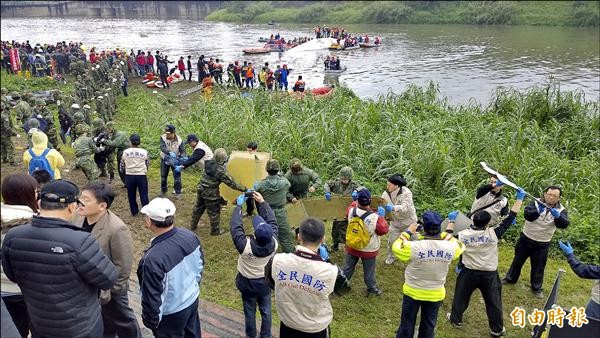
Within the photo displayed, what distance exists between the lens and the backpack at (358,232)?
5.18 meters

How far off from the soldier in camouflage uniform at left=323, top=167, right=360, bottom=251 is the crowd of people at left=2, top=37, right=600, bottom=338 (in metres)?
0.02

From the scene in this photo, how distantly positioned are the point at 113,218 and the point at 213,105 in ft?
30.1

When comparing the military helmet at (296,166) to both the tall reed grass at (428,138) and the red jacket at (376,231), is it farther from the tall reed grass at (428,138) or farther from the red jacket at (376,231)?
the tall reed grass at (428,138)

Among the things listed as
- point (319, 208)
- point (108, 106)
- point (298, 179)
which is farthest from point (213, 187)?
point (108, 106)

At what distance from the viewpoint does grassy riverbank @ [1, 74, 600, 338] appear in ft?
19.2

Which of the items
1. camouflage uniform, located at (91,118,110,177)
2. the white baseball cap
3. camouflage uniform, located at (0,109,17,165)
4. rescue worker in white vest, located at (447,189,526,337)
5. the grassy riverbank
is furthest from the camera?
camouflage uniform, located at (0,109,17,165)

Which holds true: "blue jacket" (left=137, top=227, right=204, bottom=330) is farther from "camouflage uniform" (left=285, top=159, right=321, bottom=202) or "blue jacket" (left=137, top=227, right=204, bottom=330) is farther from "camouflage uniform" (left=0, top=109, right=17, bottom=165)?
"camouflage uniform" (left=0, top=109, right=17, bottom=165)

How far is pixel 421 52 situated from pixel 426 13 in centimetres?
2075

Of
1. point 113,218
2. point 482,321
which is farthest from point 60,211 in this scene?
point 482,321

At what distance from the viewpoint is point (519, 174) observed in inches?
355

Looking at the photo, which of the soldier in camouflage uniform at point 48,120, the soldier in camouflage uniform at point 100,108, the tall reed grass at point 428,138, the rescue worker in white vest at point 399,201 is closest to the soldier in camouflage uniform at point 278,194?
the rescue worker in white vest at point 399,201

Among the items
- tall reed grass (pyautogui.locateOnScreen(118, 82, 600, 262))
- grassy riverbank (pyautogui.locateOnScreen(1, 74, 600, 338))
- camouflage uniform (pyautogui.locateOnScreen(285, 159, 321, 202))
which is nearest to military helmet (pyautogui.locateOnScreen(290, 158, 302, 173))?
camouflage uniform (pyautogui.locateOnScreen(285, 159, 321, 202))

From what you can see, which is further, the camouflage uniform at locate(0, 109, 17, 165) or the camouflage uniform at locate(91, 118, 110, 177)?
the camouflage uniform at locate(0, 109, 17, 165)

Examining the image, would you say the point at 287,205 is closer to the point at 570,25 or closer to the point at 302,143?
the point at 302,143
